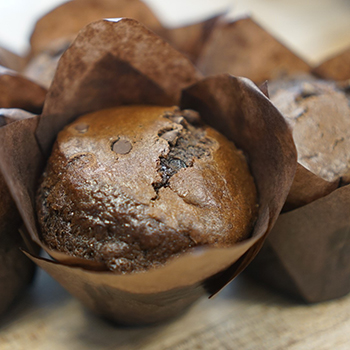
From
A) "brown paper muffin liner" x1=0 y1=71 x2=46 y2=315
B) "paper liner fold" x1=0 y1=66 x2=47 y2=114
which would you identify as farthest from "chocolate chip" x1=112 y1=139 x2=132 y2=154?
"paper liner fold" x1=0 y1=66 x2=47 y2=114

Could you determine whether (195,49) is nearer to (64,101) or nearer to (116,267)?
(64,101)

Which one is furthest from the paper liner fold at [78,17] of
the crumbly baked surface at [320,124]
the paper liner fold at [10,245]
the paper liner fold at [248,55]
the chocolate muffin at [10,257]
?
the chocolate muffin at [10,257]

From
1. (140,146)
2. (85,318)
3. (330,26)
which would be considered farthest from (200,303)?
(330,26)

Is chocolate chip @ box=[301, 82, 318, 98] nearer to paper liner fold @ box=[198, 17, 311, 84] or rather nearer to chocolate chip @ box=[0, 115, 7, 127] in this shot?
paper liner fold @ box=[198, 17, 311, 84]

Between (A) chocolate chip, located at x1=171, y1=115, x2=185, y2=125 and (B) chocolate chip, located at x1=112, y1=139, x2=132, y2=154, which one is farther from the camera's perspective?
(A) chocolate chip, located at x1=171, y1=115, x2=185, y2=125

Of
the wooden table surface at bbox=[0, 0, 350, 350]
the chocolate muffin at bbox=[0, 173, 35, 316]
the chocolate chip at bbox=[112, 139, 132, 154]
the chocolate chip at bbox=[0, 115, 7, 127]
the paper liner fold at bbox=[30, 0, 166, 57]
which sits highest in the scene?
the chocolate chip at bbox=[0, 115, 7, 127]

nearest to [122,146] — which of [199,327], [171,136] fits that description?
[171,136]

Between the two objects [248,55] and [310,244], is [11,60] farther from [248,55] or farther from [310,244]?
[310,244]

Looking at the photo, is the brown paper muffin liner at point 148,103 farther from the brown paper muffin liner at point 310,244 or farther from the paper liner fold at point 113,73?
the brown paper muffin liner at point 310,244
